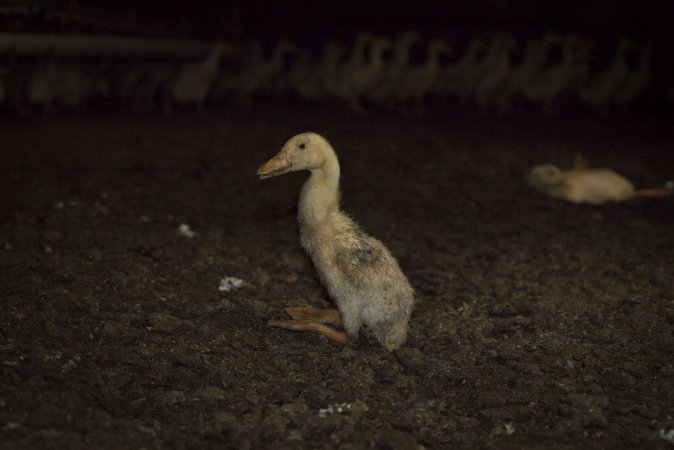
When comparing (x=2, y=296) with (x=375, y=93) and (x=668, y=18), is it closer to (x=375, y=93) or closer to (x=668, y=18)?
(x=375, y=93)

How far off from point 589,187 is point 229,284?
154 inches

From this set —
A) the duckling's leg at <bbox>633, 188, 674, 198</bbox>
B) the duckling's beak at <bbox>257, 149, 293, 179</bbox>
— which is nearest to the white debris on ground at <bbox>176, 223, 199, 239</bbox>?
the duckling's beak at <bbox>257, 149, 293, 179</bbox>

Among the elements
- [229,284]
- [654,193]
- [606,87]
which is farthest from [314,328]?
[606,87]

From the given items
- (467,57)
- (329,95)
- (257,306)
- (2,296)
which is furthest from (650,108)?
(2,296)

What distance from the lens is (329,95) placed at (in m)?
13.3

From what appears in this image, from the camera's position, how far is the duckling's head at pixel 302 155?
3523mm

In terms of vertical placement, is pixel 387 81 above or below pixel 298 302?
above

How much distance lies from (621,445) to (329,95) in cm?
1117

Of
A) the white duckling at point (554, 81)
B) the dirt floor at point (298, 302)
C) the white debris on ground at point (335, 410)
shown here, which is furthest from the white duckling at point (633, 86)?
the white debris on ground at point (335, 410)

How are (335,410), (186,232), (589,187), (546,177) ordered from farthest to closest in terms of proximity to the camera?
(546,177) < (589,187) < (186,232) < (335,410)

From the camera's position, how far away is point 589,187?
6.53 meters

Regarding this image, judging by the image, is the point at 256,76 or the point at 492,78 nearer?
the point at 492,78

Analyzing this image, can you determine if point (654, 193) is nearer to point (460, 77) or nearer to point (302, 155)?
point (302, 155)

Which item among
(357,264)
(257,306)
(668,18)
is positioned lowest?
(257,306)
